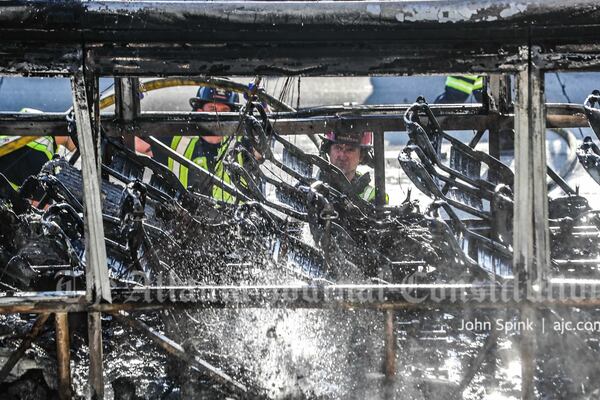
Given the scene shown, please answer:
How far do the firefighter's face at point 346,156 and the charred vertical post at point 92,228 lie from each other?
3427 millimetres

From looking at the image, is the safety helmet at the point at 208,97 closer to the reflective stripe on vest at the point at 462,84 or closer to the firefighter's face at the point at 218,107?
the firefighter's face at the point at 218,107

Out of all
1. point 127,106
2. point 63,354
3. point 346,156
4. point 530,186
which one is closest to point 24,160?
point 127,106

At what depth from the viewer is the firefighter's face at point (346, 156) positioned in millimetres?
6439

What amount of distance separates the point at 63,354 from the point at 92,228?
0.57 metres

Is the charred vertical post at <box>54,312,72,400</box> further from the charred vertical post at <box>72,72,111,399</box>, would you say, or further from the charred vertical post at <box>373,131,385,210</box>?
the charred vertical post at <box>373,131,385,210</box>

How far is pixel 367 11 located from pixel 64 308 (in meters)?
1.67

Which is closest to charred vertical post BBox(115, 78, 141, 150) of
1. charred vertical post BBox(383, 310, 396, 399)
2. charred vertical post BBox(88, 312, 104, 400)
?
charred vertical post BBox(88, 312, 104, 400)

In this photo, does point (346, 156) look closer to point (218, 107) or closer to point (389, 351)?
point (218, 107)

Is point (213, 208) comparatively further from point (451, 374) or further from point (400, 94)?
point (400, 94)

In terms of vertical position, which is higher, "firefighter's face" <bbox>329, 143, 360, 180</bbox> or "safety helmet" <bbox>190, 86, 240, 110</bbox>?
"safety helmet" <bbox>190, 86, 240, 110</bbox>

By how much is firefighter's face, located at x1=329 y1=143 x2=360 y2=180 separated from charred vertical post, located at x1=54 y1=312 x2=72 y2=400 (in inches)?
137

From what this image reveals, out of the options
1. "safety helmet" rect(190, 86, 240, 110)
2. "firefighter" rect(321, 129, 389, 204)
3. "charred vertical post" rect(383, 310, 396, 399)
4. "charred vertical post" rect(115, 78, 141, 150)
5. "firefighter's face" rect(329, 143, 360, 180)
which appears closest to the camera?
"charred vertical post" rect(383, 310, 396, 399)

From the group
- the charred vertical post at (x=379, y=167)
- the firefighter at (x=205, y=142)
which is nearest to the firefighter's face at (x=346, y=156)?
the charred vertical post at (x=379, y=167)

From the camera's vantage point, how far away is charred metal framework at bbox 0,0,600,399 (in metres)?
3.05
